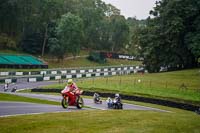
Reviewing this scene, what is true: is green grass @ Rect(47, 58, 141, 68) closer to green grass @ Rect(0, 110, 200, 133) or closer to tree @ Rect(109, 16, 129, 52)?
tree @ Rect(109, 16, 129, 52)

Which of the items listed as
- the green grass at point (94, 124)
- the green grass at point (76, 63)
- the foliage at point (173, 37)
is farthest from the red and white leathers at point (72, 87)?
the green grass at point (76, 63)

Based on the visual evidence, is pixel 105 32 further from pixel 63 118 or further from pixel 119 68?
pixel 63 118

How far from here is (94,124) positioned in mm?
14477

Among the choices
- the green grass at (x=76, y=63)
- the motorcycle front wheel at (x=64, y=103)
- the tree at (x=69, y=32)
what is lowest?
the motorcycle front wheel at (x=64, y=103)

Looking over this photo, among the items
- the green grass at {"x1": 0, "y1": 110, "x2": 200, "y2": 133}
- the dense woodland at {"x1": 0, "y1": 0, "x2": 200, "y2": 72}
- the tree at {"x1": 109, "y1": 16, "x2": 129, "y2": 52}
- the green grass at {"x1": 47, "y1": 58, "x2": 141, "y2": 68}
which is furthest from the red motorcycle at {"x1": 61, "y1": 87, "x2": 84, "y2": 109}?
the tree at {"x1": 109, "y1": 16, "x2": 129, "y2": 52}

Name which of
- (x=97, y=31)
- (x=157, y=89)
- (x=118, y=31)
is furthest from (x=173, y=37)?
(x=118, y=31)

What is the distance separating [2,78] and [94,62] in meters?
43.1

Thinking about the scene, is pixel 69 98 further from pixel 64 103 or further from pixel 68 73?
pixel 68 73

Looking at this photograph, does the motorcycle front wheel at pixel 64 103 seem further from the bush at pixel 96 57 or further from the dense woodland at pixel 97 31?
the bush at pixel 96 57

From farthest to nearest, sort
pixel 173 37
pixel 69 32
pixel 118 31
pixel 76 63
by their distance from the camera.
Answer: pixel 118 31
pixel 76 63
pixel 69 32
pixel 173 37

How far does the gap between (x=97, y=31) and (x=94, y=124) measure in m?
101

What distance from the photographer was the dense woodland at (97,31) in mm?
71312

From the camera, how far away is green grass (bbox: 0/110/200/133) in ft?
42.9

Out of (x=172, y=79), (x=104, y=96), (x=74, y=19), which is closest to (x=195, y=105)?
(x=104, y=96)
